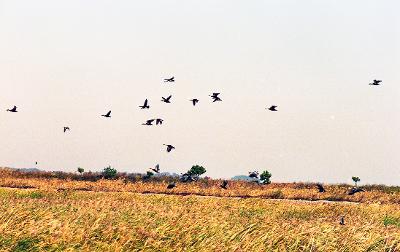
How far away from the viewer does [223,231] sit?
12.4 metres

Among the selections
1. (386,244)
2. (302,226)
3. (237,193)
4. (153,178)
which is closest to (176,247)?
(302,226)

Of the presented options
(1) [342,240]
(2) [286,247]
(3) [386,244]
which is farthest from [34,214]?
(3) [386,244]

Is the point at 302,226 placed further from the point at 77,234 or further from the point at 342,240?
the point at 77,234

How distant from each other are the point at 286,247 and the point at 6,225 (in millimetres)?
5838

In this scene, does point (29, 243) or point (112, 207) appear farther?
point (112, 207)

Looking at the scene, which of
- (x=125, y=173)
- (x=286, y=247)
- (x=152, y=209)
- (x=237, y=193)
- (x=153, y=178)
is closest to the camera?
(x=286, y=247)

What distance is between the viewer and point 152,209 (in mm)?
16406

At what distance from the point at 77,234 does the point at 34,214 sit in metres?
2.57

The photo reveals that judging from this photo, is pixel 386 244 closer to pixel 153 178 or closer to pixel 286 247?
pixel 286 247

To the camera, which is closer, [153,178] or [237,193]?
[237,193]

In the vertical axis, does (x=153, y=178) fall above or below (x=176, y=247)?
above

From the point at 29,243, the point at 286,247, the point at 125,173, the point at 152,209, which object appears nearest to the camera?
the point at 29,243

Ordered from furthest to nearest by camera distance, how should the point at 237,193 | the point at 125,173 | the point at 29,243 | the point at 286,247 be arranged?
the point at 125,173, the point at 237,193, the point at 286,247, the point at 29,243

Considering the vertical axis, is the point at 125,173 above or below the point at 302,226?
above
